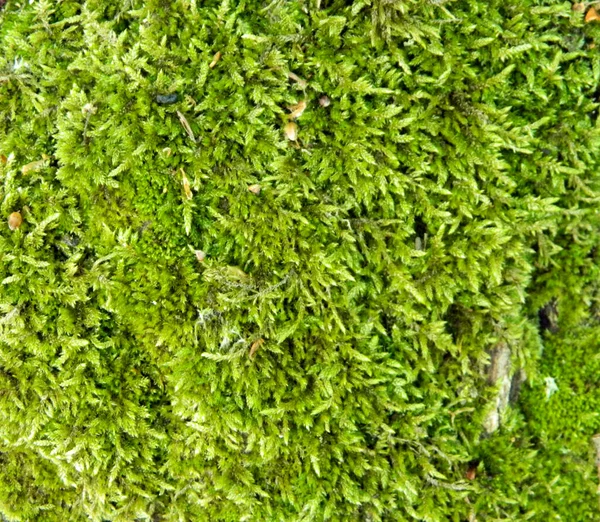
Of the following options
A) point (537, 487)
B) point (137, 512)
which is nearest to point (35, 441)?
point (137, 512)

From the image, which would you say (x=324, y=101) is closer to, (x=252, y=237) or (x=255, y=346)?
(x=252, y=237)

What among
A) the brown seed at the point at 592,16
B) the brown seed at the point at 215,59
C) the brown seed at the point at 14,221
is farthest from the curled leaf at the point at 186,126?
the brown seed at the point at 592,16

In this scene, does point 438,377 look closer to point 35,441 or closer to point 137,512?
point 137,512

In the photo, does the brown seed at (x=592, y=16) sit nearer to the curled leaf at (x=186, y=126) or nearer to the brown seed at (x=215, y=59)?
the brown seed at (x=215, y=59)

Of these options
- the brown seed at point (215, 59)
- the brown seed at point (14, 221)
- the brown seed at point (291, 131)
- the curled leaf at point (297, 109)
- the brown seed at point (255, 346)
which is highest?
the brown seed at point (215, 59)

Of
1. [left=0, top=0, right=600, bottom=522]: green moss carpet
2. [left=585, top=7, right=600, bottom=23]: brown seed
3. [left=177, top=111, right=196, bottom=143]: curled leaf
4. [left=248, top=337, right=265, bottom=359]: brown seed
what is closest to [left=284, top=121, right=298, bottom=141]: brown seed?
[left=0, top=0, right=600, bottom=522]: green moss carpet

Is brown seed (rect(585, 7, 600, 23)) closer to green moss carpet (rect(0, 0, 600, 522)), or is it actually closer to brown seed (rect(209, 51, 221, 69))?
green moss carpet (rect(0, 0, 600, 522))

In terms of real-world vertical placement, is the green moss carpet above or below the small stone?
below
